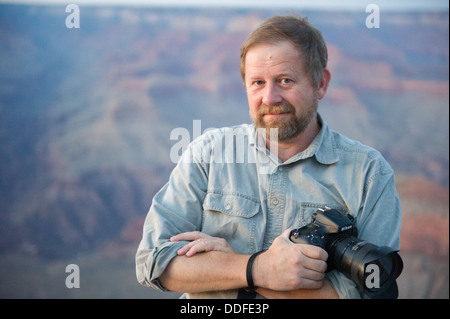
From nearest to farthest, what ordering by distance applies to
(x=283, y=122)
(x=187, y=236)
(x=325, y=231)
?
(x=325, y=231) → (x=187, y=236) → (x=283, y=122)

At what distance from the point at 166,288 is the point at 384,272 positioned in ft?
2.10

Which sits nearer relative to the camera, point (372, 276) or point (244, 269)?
point (372, 276)

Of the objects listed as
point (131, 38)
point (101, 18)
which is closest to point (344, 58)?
point (131, 38)

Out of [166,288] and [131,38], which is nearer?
[166,288]

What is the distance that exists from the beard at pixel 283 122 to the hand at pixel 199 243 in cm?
41

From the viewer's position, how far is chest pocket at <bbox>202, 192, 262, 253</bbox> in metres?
1.32

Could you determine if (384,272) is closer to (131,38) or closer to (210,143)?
(210,143)

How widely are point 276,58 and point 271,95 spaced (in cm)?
12

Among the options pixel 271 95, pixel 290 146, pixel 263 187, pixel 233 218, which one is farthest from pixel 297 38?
pixel 233 218

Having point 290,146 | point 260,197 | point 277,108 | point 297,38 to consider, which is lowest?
point 260,197

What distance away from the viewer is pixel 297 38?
137 centimetres

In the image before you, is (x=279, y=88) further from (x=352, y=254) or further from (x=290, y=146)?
(x=352, y=254)

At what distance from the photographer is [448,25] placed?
16.5 ft

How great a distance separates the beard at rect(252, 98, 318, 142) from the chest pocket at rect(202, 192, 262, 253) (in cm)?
24
